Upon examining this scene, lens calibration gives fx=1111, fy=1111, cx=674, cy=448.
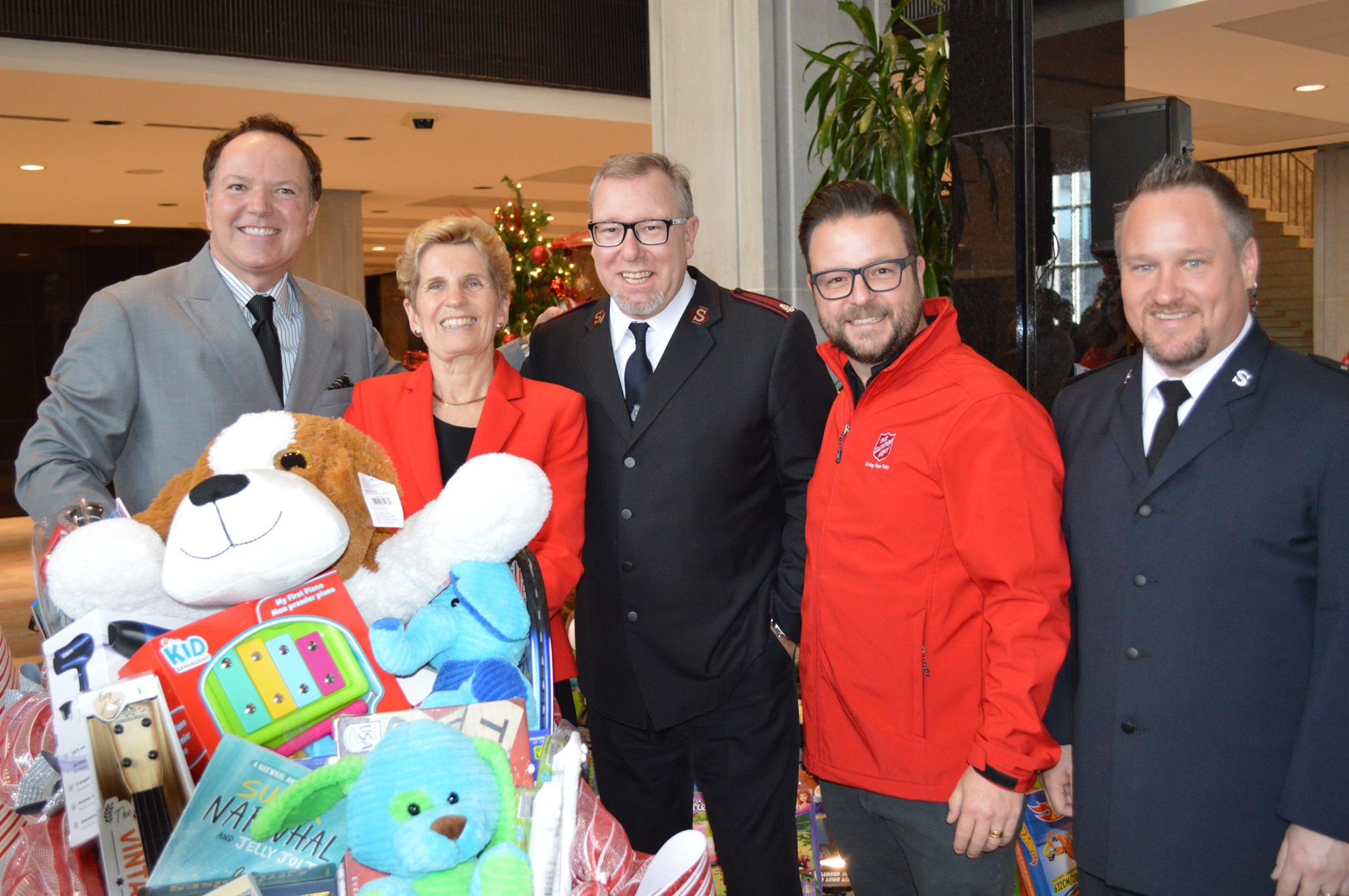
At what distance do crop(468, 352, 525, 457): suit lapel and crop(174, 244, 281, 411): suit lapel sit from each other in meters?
0.45

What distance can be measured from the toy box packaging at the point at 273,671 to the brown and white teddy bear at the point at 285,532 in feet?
0.11

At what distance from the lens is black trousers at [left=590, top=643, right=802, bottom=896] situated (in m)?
2.26

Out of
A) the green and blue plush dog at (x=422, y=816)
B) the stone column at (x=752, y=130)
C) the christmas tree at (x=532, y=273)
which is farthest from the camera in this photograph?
the christmas tree at (x=532, y=273)

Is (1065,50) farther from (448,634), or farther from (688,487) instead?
(448,634)

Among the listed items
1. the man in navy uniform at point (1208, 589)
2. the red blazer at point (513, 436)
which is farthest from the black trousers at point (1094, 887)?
the red blazer at point (513, 436)

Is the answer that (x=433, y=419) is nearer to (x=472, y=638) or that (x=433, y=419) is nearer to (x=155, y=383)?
(x=155, y=383)

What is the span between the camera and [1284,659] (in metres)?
1.54

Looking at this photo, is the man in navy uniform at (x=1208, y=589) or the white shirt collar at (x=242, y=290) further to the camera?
the white shirt collar at (x=242, y=290)

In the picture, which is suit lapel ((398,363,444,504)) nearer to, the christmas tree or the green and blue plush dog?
the green and blue plush dog

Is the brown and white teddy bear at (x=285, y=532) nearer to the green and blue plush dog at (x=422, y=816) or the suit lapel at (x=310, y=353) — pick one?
the green and blue plush dog at (x=422, y=816)

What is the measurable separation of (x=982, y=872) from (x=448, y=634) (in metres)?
1.09

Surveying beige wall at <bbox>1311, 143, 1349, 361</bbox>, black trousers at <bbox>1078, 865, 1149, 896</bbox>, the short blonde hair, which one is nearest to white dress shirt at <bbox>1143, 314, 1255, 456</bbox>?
black trousers at <bbox>1078, 865, 1149, 896</bbox>

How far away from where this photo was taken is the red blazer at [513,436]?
193 centimetres

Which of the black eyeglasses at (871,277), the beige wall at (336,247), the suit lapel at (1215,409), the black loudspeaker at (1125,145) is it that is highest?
the beige wall at (336,247)
